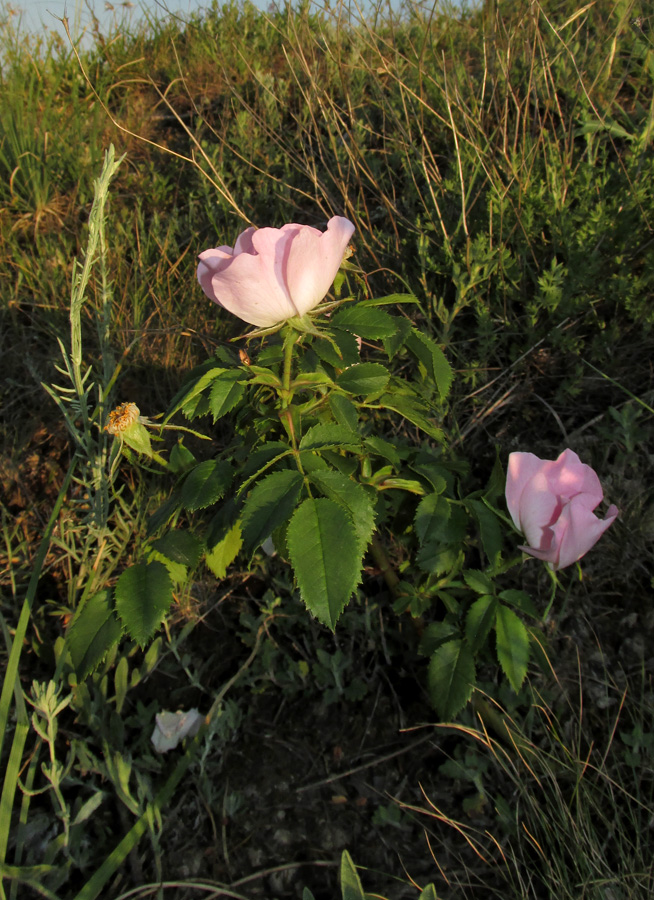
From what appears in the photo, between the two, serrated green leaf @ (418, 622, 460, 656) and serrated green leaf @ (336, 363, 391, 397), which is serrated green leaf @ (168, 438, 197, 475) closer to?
serrated green leaf @ (336, 363, 391, 397)

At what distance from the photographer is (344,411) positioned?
91 cm

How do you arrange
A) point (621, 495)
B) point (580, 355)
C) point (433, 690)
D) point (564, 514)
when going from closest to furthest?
point (564, 514) → point (433, 690) → point (621, 495) → point (580, 355)

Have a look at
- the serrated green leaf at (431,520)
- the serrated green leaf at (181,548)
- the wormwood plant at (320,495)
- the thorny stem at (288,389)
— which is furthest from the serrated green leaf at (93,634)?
the serrated green leaf at (431,520)

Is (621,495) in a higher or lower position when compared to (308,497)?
lower

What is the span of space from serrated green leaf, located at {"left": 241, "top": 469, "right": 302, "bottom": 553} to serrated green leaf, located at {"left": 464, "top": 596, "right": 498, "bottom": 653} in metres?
0.40

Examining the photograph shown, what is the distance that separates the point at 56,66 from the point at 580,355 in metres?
2.76

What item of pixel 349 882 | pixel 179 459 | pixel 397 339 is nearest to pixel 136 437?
pixel 179 459

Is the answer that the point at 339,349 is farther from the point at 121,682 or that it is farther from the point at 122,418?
the point at 121,682

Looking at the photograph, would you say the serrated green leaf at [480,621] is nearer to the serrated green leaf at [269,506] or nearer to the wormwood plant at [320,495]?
the wormwood plant at [320,495]

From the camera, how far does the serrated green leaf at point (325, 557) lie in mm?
720

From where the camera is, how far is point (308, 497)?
0.81 meters

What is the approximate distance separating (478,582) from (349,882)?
18.0 inches

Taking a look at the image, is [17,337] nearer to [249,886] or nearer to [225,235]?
[225,235]

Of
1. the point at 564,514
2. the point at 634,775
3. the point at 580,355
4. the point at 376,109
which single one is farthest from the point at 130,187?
the point at 634,775
